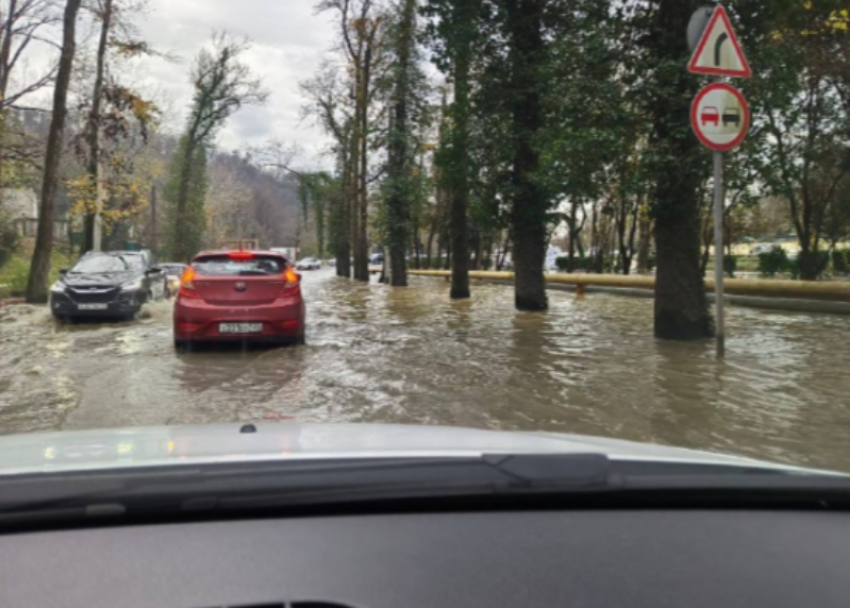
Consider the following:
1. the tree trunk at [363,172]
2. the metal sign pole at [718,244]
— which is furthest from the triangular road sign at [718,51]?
the tree trunk at [363,172]

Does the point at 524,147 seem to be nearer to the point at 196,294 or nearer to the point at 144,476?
the point at 196,294

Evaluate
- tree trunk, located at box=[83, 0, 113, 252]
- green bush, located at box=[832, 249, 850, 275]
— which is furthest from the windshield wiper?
green bush, located at box=[832, 249, 850, 275]

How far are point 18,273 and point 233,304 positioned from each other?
26561mm

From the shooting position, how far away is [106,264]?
17594 mm

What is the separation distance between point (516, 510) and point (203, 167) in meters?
55.9

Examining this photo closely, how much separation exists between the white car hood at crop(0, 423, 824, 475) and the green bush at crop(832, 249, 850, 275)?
3464cm

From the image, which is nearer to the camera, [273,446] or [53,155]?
[273,446]

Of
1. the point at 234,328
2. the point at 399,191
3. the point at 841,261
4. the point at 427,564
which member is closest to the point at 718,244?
the point at 234,328

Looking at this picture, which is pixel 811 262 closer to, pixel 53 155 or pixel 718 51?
pixel 718 51

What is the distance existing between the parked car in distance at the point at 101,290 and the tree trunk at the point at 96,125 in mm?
7816

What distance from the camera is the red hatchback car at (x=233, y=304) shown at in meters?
10.7

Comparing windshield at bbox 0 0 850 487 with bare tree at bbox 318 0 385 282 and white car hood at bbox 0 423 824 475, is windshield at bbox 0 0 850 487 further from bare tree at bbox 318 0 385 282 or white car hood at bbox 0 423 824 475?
Answer: bare tree at bbox 318 0 385 282

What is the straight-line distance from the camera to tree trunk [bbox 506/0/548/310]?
15383mm

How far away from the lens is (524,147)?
16.4 m
